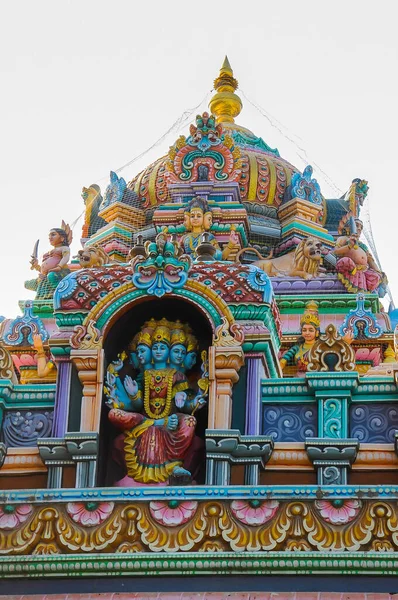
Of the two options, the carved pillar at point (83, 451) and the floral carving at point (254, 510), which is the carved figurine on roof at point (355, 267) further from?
the floral carving at point (254, 510)

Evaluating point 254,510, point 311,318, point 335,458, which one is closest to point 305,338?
point 311,318

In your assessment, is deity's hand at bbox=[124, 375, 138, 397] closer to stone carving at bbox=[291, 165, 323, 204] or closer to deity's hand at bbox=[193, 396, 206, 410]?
deity's hand at bbox=[193, 396, 206, 410]

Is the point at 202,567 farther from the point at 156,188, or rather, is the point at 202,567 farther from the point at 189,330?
the point at 156,188

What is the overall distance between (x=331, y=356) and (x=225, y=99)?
53.5ft

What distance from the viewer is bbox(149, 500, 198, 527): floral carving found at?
58.7ft

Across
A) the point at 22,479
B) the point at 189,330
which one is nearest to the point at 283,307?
the point at 189,330

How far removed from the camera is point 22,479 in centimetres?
1883

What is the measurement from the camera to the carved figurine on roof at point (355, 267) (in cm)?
2688

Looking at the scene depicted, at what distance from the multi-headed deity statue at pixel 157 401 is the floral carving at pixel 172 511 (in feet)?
1.77

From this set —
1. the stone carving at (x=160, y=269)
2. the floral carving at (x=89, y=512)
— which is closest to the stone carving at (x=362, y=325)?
the stone carving at (x=160, y=269)

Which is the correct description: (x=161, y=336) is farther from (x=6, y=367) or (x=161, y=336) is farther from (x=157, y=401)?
(x=6, y=367)

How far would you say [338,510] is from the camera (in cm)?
1777

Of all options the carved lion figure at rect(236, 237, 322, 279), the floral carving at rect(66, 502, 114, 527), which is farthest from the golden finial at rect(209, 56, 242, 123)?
the floral carving at rect(66, 502, 114, 527)

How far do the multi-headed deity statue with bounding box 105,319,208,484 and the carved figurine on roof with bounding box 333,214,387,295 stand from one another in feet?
24.7
